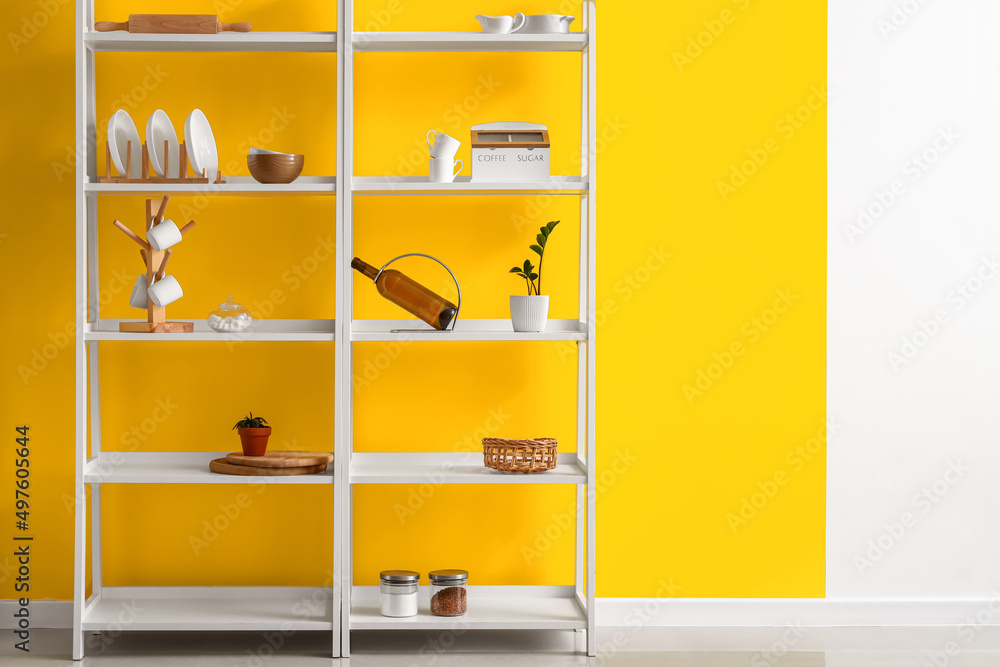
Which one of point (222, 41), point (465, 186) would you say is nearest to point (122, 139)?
point (222, 41)

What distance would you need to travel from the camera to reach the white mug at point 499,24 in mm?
2891

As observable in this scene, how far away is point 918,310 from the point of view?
331cm

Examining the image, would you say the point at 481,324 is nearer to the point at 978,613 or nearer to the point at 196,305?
the point at 196,305

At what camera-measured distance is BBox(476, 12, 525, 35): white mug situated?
2.89 meters

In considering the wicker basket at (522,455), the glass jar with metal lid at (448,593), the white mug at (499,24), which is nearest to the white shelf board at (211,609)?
the glass jar with metal lid at (448,593)

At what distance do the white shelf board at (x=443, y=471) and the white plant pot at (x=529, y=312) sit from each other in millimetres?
480

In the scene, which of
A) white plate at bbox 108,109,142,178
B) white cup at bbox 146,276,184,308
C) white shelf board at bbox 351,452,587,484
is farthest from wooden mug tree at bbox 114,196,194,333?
white shelf board at bbox 351,452,587,484

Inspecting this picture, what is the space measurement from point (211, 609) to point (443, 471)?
94 centimetres

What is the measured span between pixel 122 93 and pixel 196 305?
0.80 m

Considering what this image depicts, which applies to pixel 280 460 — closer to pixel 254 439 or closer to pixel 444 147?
pixel 254 439

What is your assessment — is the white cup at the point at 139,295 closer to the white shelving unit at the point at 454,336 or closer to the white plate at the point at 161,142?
the white plate at the point at 161,142

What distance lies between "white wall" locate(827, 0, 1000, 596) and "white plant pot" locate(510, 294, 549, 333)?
1137 millimetres

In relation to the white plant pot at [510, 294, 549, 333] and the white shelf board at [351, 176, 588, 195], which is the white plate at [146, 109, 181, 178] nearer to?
the white shelf board at [351, 176, 588, 195]

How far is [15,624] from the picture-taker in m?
3.18
